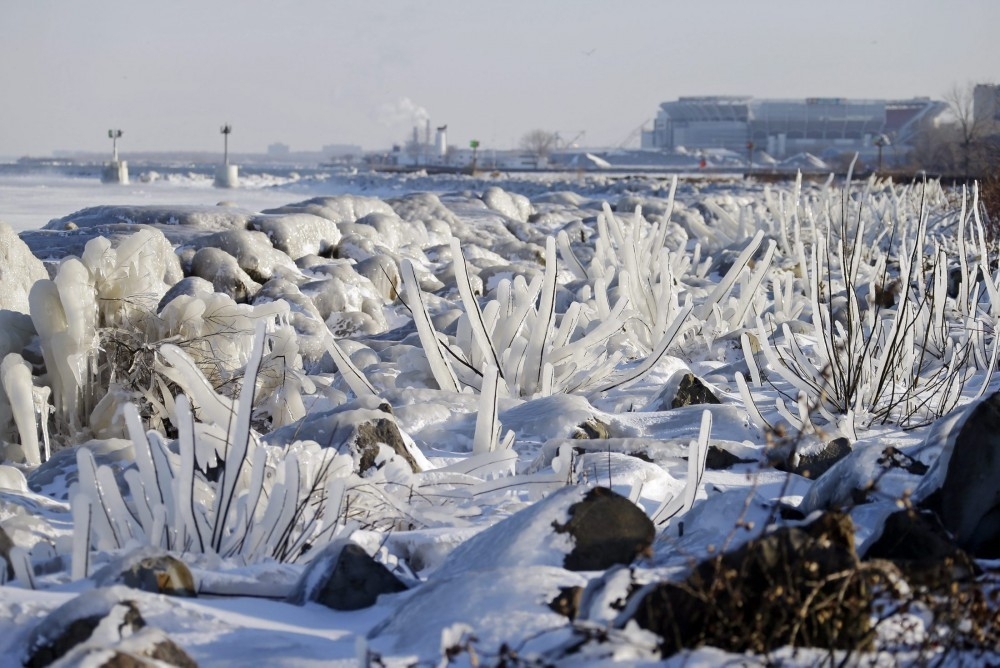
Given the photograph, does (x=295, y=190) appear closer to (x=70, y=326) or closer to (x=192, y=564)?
(x=70, y=326)

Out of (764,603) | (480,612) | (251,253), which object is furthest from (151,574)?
(251,253)

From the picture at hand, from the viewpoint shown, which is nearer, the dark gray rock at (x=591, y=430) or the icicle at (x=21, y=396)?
the icicle at (x=21, y=396)

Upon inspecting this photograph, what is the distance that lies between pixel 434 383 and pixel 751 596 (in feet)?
10.9

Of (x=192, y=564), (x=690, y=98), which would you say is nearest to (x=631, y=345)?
(x=192, y=564)

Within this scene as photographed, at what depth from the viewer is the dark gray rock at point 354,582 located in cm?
209

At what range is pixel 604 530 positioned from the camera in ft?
6.88

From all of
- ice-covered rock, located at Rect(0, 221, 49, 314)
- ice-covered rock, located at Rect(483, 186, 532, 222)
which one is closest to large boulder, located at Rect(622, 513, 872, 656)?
ice-covered rock, located at Rect(0, 221, 49, 314)

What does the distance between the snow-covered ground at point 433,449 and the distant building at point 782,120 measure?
4294 inches

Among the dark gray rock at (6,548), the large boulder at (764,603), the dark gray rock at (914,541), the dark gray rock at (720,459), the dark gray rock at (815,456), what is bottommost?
the dark gray rock at (720,459)

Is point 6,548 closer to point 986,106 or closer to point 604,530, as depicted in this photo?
point 604,530

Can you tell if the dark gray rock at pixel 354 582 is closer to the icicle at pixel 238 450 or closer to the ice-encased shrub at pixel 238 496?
the ice-encased shrub at pixel 238 496

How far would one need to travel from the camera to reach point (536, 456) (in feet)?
11.9

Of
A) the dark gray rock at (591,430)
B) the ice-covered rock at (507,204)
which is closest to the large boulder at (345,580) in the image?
the dark gray rock at (591,430)

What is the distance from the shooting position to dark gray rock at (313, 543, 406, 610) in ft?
6.86
